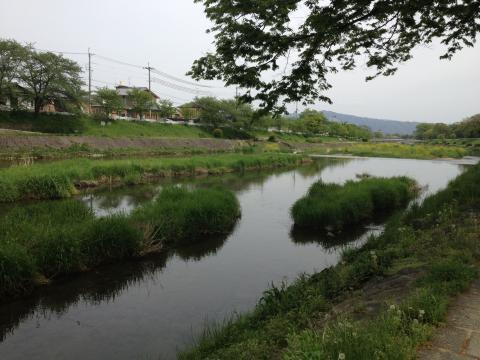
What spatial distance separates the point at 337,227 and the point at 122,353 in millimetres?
10126

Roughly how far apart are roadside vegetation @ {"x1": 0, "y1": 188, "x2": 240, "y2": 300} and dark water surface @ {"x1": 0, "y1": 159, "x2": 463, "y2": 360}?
383mm

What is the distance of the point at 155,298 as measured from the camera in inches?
351

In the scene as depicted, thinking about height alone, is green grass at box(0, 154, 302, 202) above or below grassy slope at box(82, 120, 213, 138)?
below

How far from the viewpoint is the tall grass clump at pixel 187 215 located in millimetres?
12281

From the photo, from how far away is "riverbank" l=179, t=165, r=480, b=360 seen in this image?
370cm

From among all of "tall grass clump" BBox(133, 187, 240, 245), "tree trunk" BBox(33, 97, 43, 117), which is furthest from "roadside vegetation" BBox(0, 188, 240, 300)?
"tree trunk" BBox(33, 97, 43, 117)

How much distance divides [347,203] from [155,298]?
31.6ft

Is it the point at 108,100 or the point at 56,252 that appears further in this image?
the point at 108,100

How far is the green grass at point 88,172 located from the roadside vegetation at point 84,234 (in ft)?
21.2

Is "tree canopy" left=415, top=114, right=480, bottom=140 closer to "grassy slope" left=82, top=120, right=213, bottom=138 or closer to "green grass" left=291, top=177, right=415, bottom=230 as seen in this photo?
"grassy slope" left=82, top=120, right=213, bottom=138

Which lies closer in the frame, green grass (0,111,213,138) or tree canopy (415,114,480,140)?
green grass (0,111,213,138)

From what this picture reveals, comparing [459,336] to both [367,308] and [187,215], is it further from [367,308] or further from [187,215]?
[187,215]

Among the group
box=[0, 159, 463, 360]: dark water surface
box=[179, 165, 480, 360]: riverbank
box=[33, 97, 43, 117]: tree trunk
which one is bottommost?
box=[0, 159, 463, 360]: dark water surface

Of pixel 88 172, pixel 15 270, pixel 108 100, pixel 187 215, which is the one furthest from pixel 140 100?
pixel 15 270
